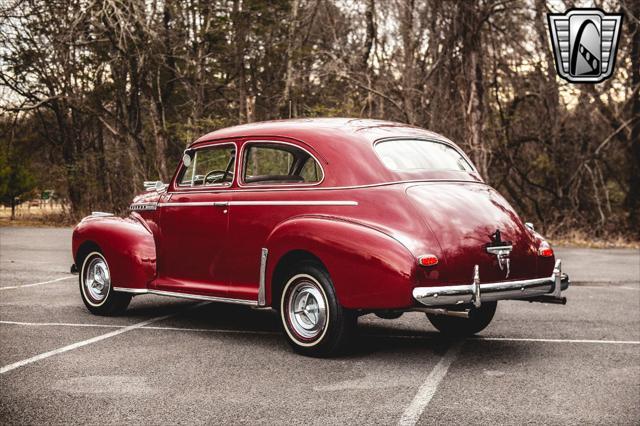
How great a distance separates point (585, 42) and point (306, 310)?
11.7 metres

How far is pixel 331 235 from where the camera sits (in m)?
6.38

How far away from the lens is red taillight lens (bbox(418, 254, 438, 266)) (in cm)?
599

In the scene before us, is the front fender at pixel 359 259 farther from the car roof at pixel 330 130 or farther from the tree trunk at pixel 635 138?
the tree trunk at pixel 635 138

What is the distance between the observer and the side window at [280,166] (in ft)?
23.2

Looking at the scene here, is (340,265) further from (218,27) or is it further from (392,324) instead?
(218,27)

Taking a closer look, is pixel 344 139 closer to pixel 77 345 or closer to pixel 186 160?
pixel 186 160

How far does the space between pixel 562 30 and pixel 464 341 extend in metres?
13.2

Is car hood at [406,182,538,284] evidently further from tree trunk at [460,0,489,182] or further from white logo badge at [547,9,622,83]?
tree trunk at [460,0,489,182]

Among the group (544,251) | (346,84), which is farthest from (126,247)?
(346,84)

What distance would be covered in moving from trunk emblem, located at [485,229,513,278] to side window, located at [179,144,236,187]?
259 centimetres

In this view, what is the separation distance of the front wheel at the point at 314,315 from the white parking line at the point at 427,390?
78 centimetres

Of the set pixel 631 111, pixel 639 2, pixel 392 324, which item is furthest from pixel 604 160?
pixel 392 324

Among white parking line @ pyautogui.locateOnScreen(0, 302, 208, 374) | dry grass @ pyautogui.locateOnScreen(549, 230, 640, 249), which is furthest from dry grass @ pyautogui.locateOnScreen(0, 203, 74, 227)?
white parking line @ pyautogui.locateOnScreen(0, 302, 208, 374)

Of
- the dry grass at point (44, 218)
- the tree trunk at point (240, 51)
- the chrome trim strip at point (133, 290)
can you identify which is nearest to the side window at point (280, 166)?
the chrome trim strip at point (133, 290)
